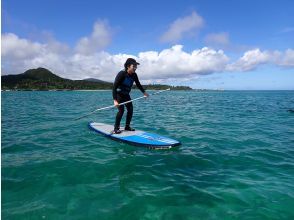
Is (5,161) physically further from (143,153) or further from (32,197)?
(143,153)

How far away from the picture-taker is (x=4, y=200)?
19.1ft

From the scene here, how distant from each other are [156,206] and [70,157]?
4.28 m

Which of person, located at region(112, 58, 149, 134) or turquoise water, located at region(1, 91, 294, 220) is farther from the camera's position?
person, located at region(112, 58, 149, 134)

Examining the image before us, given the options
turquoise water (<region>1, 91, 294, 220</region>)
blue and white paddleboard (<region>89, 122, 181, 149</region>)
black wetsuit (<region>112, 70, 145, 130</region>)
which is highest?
black wetsuit (<region>112, 70, 145, 130</region>)

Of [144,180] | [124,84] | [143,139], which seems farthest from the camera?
[124,84]

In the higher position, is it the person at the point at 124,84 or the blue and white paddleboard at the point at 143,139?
the person at the point at 124,84

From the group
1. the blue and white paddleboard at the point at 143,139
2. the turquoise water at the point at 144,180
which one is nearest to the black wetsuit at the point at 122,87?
the blue and white paddleboard at the point at 143,139

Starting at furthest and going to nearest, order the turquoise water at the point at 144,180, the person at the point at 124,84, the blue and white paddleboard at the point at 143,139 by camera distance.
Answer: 1. the person at the point at 124,84
2. the blue and white paddleboard at the point at 143,139
3. the turquoise water at the point at 144,180

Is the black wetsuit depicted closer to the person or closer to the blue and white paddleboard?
the person

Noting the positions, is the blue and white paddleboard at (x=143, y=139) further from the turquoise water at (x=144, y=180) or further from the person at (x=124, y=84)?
the person at (x=124, y=84)

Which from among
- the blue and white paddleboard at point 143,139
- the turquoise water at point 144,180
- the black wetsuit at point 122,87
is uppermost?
the black wetsuit at point 122,87

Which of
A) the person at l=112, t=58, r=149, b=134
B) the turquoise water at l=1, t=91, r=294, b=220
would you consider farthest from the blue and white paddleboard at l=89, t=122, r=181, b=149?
the person at l=112, t=58, r=149, b=134

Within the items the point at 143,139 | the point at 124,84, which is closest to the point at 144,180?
the point at 143,139

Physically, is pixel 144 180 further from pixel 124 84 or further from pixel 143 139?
pixel 124 84
